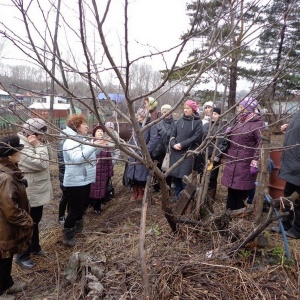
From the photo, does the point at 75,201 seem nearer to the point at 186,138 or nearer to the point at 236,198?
the point at 186,138

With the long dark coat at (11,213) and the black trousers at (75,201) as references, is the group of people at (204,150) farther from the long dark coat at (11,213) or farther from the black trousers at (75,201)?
the long dark coat at (11,213)

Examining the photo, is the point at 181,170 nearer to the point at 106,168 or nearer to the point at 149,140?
the point at 149,140

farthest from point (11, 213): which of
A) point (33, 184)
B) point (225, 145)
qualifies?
point (225, 145)

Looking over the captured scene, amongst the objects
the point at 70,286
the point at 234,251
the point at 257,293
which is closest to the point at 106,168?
the point at 70,286

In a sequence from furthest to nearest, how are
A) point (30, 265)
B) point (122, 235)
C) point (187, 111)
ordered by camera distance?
point (187, 111), point (122, 235), point (30, 265)

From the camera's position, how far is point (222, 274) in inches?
93.6

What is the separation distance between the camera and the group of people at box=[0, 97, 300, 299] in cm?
238

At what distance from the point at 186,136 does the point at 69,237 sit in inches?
81.4

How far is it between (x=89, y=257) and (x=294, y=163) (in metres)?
2.31

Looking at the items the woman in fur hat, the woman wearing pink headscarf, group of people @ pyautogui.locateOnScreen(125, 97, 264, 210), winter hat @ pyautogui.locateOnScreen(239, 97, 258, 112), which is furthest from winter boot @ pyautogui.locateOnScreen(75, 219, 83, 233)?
winter hat @ pyautogui.locateOnScreen(239, 97, 258, 112)

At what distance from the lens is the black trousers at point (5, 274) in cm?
258

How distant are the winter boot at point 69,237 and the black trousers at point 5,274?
0.93 metres

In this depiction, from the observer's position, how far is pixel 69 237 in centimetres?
365

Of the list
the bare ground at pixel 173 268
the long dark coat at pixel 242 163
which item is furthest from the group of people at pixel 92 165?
the bare ground at pixel 173 268
